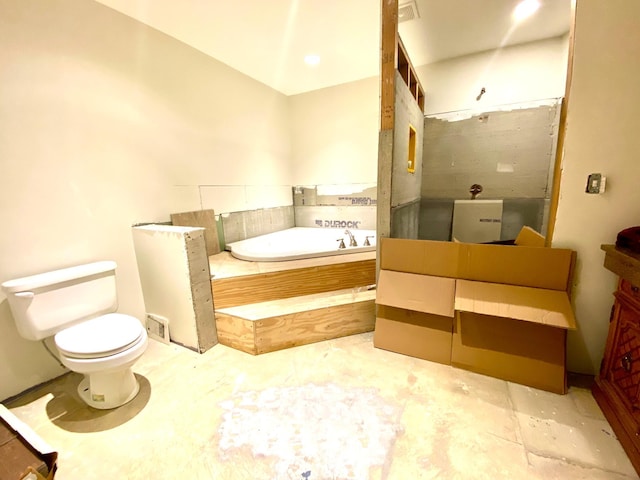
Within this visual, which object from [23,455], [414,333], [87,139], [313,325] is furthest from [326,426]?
[87,139]

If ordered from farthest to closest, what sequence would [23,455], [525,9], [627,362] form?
[525,9] → [627,362] → [23,455]

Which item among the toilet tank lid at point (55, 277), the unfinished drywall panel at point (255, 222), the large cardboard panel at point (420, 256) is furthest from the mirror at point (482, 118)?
the toilet tank lid at point (55, 277)

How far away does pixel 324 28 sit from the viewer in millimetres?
2055

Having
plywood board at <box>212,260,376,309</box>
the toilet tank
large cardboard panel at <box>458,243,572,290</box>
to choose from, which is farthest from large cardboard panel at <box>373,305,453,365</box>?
the toilet tank

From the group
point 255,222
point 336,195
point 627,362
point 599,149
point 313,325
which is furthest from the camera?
point 336,195

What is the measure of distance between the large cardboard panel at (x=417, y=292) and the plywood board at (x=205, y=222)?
1.53 m

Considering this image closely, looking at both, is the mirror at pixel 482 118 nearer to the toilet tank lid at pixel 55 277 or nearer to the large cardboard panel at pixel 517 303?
the large cardboard panel at pixel 517 303

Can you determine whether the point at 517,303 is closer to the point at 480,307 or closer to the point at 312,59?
the point at 480,307

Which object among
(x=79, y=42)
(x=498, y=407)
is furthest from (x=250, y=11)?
(x=498, y=407)

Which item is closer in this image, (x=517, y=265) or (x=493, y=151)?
(x=517, y=265)

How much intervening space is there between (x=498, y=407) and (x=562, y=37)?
10.5ft

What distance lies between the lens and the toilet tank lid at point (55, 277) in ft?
4.30

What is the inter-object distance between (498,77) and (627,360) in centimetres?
271

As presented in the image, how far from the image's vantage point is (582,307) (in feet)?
4.73
